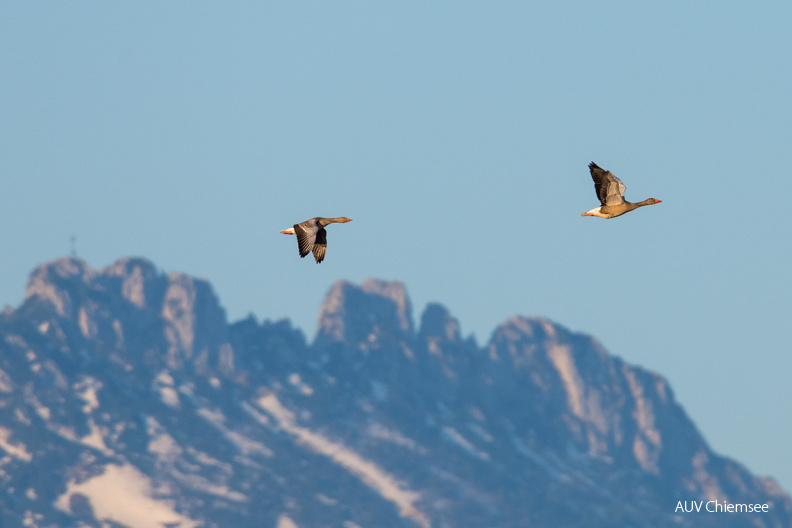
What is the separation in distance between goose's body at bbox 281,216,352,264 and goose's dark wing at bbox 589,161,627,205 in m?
16.5

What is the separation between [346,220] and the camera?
104438 mm

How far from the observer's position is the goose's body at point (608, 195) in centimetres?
9550

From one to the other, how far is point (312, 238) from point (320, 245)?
0.75 meters

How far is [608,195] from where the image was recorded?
318 ft

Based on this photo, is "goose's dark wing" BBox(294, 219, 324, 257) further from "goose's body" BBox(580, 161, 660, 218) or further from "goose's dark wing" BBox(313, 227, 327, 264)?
"goose's body" BBox(580, 161, 660, 218)

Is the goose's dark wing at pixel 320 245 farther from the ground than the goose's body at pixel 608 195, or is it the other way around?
the goose's body at pixel 608 195

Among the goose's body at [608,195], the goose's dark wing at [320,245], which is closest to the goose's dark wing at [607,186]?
the goose's body at [608,195]

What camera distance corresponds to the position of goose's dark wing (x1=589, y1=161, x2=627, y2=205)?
95375mm

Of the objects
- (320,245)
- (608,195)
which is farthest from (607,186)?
(320,245)

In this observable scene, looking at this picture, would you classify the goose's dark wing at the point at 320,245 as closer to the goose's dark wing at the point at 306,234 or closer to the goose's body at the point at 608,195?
the goose's dark wing at the point at 306,234

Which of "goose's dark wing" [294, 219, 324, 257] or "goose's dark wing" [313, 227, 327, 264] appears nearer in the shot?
"goose's dark wing" [313, 227, 327, 264]

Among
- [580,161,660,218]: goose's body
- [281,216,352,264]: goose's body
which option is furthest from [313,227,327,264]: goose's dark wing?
[580,161,660,218]: goose's body

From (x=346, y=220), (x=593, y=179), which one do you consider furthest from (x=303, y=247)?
(x=593, y=179)

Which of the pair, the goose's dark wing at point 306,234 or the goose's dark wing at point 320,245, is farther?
the goose's dark wing at point 306,234
